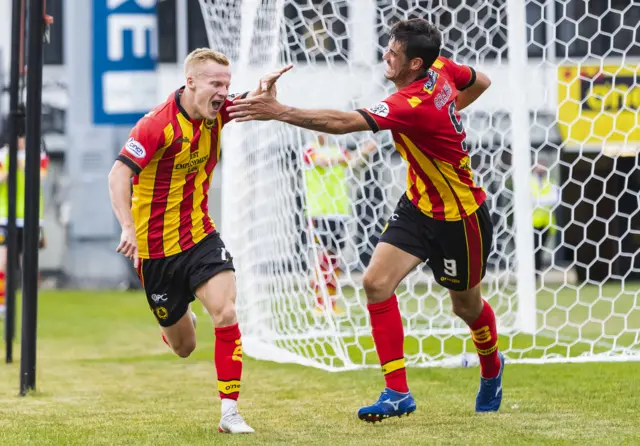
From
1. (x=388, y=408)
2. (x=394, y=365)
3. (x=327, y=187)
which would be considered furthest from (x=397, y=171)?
(x=388, y=408)

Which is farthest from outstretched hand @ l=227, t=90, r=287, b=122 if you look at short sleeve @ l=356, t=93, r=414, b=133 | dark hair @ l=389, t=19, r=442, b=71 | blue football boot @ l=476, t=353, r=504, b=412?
blue football boot @ l=476, t=353, r=504, b=412

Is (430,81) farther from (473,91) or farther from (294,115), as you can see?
(294,115)

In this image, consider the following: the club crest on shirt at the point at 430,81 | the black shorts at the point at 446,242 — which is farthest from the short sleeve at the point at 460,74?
the black shorts at the point at 446,242

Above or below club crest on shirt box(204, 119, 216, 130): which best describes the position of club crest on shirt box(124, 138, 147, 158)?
below

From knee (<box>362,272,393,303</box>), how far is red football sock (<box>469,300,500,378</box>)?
0.57 meters

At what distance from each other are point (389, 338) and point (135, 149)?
147cm

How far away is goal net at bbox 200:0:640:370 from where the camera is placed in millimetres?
8461

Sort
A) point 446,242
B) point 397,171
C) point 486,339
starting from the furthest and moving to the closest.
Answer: point 397,171, point 486,339, point 446,242

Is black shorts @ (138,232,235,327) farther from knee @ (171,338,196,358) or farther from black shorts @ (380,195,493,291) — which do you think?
black shorts @ (380,195,493,291)

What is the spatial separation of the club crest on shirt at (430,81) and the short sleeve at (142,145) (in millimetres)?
1228

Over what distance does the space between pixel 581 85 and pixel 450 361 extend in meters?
2.85

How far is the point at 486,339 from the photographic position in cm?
559

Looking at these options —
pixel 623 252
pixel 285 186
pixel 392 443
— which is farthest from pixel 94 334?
pixel 392 443

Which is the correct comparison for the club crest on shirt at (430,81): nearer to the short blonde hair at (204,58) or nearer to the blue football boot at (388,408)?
the short blonde hair at (204,58)
